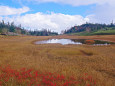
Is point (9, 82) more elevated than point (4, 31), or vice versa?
point (4, 31)

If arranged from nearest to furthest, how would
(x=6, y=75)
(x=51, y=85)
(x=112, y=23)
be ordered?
(x=51, y=85) → (x=6, y=75) → (x=112, y=23)

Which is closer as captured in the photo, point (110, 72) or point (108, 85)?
point (108, 85)

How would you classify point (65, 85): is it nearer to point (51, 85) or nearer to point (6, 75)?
point (51, 85)

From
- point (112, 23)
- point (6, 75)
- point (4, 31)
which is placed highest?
point (112, 23)

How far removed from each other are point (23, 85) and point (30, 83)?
477 mm

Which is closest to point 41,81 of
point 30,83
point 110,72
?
point 30,83

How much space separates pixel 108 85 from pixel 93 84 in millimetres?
1138

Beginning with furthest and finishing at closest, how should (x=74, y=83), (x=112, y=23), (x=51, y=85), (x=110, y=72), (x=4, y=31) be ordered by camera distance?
(x=112, y=23) < (x=4, y=31) < (x=110, y=72) < (x=74, y=83) < (x=51, y=85)

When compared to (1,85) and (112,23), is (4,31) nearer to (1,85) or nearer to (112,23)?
(1,85)

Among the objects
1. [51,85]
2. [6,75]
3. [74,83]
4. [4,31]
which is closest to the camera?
[51,85]

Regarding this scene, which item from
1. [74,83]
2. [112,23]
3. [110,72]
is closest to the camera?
[74,83]

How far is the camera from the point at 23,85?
251 inches

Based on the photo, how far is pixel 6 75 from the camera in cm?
769

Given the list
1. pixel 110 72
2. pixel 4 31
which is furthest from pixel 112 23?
pixel 110 72
